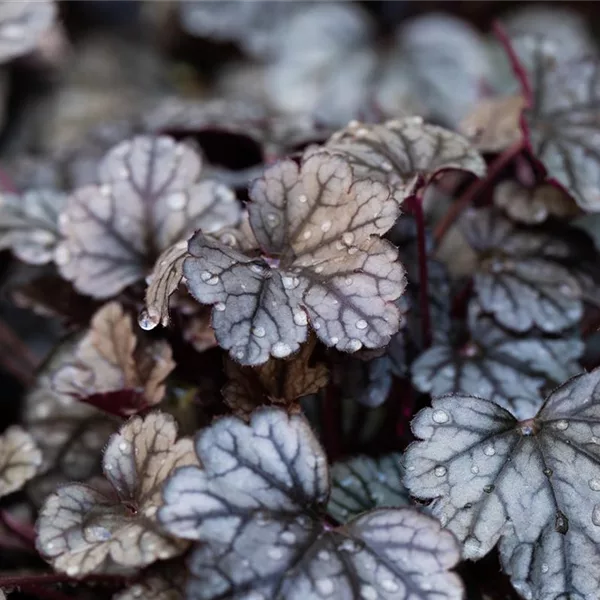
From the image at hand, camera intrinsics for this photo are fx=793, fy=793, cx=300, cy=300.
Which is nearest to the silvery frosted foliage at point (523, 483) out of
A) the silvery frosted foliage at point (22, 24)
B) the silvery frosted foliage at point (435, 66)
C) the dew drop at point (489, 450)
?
the dew drop at point (489, 450)

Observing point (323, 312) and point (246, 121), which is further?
point (246, 121)

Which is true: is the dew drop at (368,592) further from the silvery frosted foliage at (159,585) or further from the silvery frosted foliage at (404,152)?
the silvery frosted foliage at (404,152)

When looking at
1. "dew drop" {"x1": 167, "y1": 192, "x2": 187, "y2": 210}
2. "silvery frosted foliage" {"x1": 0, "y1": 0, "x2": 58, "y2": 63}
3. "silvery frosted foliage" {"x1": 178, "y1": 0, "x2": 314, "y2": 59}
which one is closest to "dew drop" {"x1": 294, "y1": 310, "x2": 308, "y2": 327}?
"dew drop" {"x1": 167, "y1": 192, "x2": 187, "y2": 210}

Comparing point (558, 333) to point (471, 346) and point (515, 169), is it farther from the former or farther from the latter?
point (515, 169)

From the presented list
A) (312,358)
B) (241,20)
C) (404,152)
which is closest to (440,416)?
(312,358)

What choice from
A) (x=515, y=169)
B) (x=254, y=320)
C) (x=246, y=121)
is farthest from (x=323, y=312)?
(x=246, y=121)

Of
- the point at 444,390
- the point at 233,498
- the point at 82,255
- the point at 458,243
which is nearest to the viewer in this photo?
the point at 233,498

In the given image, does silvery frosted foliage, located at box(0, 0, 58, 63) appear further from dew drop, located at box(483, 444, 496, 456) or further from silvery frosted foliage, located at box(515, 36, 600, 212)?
dew drop, located at box(483, 444, 496, 456)
